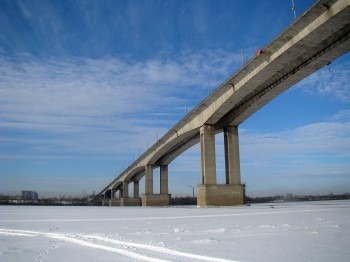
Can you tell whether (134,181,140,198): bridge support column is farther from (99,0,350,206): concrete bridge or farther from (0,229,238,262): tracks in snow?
(0,229,238,262): tracks in snow

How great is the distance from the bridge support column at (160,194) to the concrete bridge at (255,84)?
1542cm

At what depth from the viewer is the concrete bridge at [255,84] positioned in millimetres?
20516

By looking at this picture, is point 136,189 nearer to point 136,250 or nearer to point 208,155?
point 208,155

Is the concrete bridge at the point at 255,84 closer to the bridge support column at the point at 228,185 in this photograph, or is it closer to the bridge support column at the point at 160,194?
the bridge support column at the point at 228,185

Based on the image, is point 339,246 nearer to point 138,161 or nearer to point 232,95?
point 232,95

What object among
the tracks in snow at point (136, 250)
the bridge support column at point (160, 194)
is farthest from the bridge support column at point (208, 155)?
the bridge support column at point (160, 194)

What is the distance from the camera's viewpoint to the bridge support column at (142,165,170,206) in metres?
67.7

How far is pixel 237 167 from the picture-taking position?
37438 millimetres

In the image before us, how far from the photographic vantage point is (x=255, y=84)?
29062mm

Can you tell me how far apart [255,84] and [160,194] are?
4461 cm

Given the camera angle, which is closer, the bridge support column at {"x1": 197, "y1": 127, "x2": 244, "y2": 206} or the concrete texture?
the concrete texture

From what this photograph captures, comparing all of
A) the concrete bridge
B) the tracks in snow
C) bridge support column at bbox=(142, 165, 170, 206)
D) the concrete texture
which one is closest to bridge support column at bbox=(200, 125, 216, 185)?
the concrete bridge

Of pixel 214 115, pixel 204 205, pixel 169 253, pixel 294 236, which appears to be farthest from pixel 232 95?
pixel 169 253

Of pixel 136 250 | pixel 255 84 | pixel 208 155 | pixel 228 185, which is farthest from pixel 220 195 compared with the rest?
pixel 136 250
